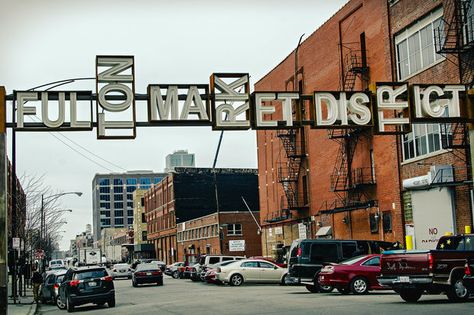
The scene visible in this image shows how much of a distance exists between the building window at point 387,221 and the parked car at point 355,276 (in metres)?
15.1

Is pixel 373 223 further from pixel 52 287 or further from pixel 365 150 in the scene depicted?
pixel 52 287

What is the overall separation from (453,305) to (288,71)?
3959cm

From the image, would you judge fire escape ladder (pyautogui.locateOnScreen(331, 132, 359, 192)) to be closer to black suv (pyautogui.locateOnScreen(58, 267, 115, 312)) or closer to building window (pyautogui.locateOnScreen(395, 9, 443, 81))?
building window (pyautogui.locateOnScreen(395, 9, 443, 81))

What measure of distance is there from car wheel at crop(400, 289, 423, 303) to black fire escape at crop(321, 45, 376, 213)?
21427 millimetres

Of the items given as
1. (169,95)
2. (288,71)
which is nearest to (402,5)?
(288,71)

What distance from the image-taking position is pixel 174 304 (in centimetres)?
2547

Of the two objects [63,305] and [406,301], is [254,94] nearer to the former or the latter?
[406,301]

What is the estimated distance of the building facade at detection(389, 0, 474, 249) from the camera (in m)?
32.8

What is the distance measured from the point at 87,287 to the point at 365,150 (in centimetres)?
2302

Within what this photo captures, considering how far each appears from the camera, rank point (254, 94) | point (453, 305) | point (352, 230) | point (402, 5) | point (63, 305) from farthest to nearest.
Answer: point (352, 230)
point (402, 5)
point (63, 305)
point (254, 94)
point (453, 305)

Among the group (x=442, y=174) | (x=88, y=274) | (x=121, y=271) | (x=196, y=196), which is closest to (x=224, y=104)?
(x=88, y=274)

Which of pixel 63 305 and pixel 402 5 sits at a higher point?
pixel 402 5

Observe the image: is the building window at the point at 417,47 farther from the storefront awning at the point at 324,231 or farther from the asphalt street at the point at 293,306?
the asphalt street at the point at 293,306

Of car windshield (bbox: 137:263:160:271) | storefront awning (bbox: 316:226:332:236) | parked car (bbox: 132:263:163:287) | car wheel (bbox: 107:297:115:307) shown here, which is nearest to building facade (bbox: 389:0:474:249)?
storefront awning (bbox: 316:226:332:236)
